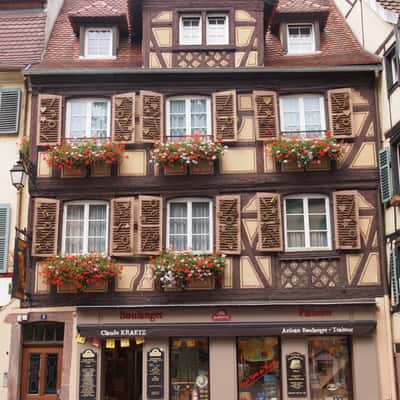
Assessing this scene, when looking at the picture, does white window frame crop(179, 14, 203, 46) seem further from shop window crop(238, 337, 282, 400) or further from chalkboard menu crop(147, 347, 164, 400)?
chalkboard menu crop(147, 347, 164, 400)

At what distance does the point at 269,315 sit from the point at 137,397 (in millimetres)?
3996

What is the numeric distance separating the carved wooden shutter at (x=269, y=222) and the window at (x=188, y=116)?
6.71ft

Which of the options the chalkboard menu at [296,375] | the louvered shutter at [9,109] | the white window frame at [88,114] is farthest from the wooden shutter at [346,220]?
the louvered shutter at [9,109]

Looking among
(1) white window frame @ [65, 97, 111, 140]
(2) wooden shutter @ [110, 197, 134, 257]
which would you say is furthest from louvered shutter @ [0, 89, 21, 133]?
(2) wooden shutter @ [110, 197, 134, 257]

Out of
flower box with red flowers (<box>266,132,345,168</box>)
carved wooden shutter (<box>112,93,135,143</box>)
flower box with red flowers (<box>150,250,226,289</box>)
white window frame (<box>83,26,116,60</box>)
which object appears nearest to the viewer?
flower box with red flowers (<box>150,250,226,289</box>)

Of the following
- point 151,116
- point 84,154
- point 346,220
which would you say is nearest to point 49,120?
point 84,154

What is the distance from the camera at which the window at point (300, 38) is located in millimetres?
16234

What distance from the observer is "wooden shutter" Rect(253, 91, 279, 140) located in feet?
48.3

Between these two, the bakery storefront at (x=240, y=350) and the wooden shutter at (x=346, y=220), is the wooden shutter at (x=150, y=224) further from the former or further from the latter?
the wooden shutter at (x=346, y=220)

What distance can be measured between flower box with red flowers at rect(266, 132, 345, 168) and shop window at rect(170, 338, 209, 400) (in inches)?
167

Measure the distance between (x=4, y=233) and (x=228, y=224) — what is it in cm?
489

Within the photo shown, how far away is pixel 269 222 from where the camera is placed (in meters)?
14.2

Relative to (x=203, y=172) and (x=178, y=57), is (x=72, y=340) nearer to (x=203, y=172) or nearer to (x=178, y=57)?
(x=203, y=172)

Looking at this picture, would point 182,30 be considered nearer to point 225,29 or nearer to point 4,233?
point 225,29
